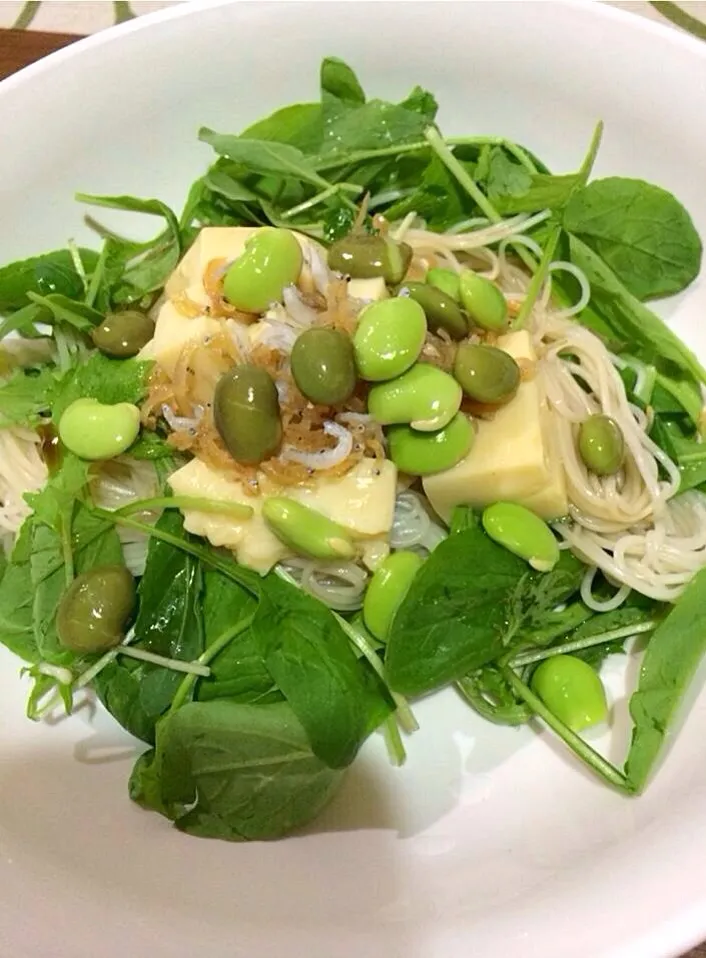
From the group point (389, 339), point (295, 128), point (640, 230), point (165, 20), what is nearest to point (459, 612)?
point (389, 339)

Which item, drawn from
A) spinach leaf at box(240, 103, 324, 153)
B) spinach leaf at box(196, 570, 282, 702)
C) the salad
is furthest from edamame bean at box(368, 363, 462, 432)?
spinach leaf at box(240, 103, 324, 153)

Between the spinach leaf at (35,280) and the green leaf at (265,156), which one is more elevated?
the green leaf at (265,156)

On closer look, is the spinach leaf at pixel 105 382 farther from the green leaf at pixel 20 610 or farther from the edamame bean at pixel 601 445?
the edamame bean at pixel 601 445

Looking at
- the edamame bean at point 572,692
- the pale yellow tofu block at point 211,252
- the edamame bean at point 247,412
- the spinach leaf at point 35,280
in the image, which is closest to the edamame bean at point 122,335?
the pale yellow tofu block at point 211,252

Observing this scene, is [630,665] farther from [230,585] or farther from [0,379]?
[0,379]

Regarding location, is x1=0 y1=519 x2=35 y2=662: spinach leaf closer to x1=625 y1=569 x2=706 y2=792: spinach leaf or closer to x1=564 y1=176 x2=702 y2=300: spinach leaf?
x1=625 y1=569 x2=706 y2=792: spinach leaf

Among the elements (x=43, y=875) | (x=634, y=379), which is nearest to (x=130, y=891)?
(x=43, y=875)
